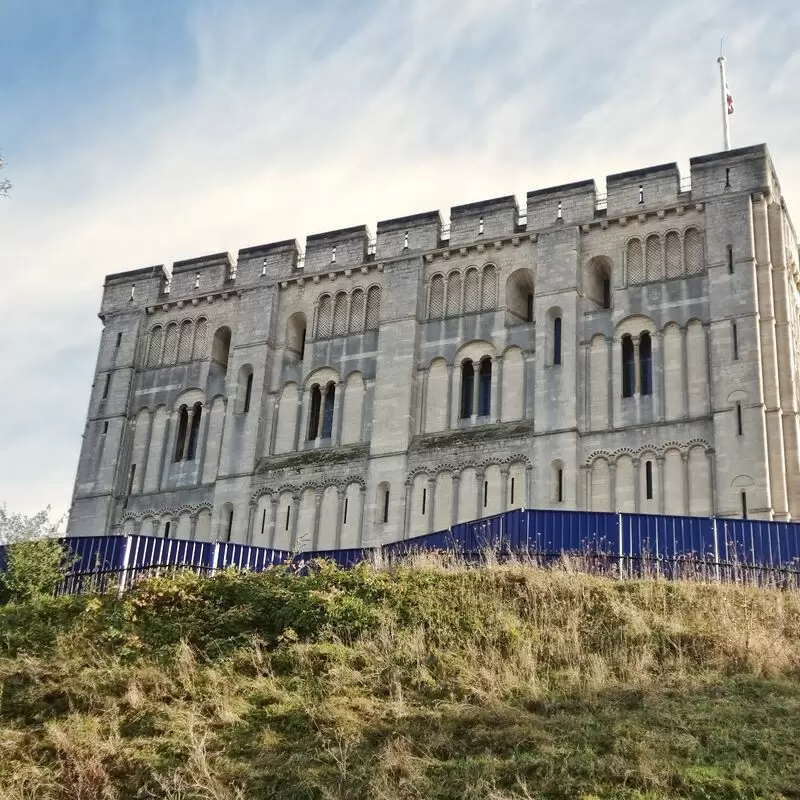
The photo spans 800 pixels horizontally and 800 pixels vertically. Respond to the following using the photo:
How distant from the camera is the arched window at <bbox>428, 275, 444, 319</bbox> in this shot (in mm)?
38281

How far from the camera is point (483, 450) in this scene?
3503cm

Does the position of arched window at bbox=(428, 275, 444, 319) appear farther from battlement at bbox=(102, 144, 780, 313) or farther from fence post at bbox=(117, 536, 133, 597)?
fence post at bbox=(117, 536, 133, 597)

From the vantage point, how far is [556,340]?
3578cm

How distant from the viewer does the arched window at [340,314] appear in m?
39.6

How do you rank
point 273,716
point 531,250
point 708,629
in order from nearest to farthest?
1. point 273,716
2. point 708,629
3. point 531,250

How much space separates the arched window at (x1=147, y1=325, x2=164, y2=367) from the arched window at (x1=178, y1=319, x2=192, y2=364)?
30.8 inches

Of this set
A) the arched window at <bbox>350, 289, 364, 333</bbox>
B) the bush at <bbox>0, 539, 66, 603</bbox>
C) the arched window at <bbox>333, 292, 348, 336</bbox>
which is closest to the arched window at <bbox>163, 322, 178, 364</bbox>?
the arched window at <bbox>333, 292, 348, 336</bbox>

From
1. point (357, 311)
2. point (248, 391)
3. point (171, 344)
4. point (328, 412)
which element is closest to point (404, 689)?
point (328, 412)

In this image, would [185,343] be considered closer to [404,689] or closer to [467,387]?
[467,387]

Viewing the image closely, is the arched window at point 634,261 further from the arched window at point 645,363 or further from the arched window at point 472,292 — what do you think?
the arched window at point 472,292

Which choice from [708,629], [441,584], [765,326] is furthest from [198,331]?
[708,629]

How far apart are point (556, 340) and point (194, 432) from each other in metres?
12.5

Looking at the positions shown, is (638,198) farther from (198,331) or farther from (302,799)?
(302,799)

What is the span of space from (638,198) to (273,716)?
78.2 feet
